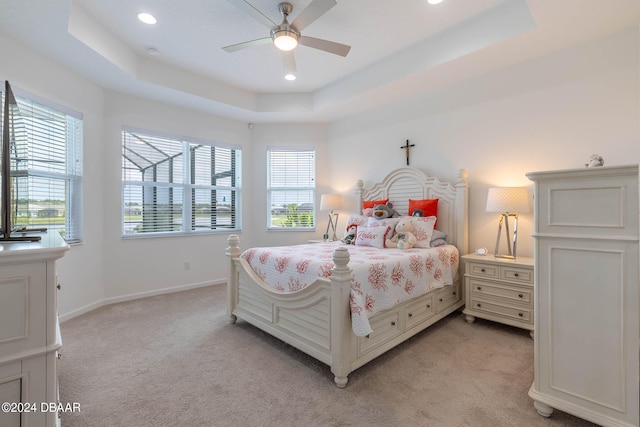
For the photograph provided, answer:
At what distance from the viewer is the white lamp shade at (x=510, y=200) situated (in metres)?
2.82

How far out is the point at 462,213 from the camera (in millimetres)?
3352

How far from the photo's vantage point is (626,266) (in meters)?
1.39

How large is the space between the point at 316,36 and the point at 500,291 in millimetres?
3099

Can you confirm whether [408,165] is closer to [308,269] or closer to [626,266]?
[308,269]

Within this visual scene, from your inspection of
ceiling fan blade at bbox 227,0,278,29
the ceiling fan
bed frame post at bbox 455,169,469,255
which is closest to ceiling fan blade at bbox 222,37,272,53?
the ceiling fan

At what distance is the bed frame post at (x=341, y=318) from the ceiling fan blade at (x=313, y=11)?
1.67 meters

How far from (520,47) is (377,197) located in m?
2.26

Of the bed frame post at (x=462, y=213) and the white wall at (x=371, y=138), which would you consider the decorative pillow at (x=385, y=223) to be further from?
the white wall at (x=371, y=138)

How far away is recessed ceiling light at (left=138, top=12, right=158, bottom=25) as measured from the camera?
8.52 ft

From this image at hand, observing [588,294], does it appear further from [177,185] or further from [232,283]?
[177,185]

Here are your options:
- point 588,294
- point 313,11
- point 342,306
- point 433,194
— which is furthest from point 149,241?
point 588,294

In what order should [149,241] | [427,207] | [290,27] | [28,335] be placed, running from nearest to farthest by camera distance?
[28,335]
[290,27]
[427,207]
[149,241]

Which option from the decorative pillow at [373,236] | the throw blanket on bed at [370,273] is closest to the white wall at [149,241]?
the throw blanket on bed at [370,273]

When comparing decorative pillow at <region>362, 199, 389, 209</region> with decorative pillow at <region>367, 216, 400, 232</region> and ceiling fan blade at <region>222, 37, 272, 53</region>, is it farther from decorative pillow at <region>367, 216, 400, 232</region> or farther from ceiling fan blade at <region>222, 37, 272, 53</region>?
ceiling fan blade at <region>222, 37, 272, 53</region>
